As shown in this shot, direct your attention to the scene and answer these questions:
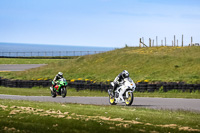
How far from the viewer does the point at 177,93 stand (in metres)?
27.6

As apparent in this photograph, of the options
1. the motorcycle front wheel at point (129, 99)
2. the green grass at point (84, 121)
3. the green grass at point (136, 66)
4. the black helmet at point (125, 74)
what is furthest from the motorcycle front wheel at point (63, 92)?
the green grass at point (136, 66)

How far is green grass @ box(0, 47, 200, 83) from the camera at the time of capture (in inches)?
1414

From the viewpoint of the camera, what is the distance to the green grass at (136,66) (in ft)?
118

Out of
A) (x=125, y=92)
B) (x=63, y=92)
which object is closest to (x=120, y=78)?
(x=125, y=92)

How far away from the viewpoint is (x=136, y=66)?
40750mm

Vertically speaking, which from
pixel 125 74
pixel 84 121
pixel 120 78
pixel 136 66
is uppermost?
pixel 136 66

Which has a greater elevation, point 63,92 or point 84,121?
point 63,92

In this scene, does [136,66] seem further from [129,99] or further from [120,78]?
[129,99]

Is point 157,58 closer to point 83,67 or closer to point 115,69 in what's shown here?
point 115,69

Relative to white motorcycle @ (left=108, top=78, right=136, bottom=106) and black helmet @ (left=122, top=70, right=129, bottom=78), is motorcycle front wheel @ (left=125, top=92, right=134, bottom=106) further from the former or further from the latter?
black helmet @ (left=122, top=70, right=129, bottom=78)

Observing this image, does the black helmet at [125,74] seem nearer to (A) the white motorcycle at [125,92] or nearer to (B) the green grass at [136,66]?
(A) the white motorcycle at [125,92]

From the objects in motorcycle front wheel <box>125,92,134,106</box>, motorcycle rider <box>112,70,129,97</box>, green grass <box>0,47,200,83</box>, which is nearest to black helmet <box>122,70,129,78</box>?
motorcycle rider <box>112,70,129,97</box>

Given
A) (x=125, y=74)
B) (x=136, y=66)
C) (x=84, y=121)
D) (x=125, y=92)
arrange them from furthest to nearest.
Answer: (x=136, y=66) → (x=125, y=92) → (x=125, y=74) → (x=84, y=121)

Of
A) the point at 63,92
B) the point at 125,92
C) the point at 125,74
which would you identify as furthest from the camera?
the point at 63,92
